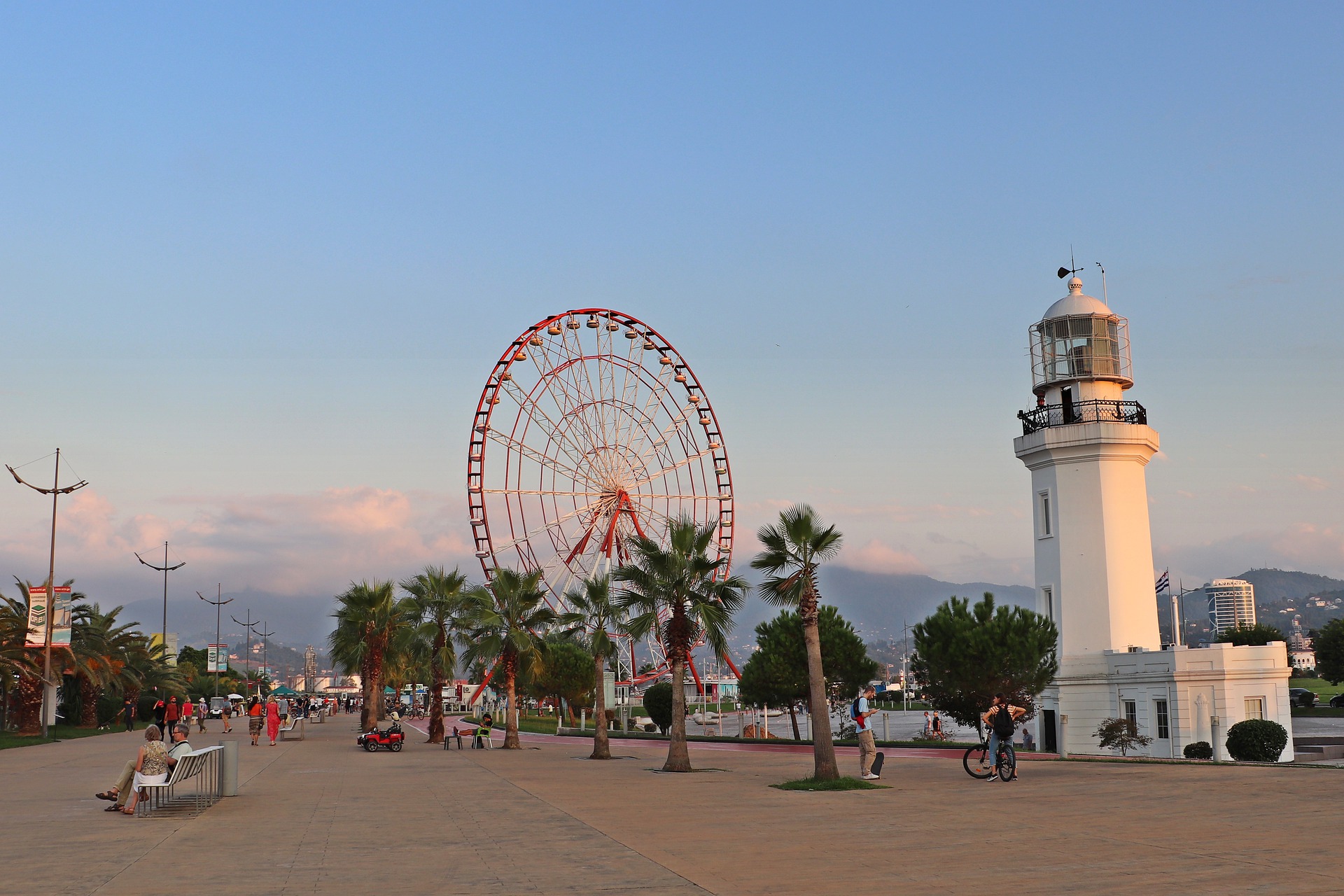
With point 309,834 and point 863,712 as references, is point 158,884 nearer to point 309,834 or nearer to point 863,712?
point 309,834

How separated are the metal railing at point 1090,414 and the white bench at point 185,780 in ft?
81.8

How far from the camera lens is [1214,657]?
109 feet

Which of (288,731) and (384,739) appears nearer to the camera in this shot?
(384,739)

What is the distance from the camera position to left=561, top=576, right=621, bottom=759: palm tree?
3331 cm

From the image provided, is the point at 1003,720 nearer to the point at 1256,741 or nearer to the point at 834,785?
the point at 834,785

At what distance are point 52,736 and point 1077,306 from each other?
39463 millimetres

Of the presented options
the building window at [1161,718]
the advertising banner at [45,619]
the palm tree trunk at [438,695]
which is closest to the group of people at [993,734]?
the building window at [1161,718]

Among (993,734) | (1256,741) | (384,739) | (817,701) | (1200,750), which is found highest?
(817,701)

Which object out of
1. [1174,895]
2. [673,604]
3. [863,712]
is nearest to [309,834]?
[1174,895]

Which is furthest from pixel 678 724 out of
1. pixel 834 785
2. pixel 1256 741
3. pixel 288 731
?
pixel 288 731

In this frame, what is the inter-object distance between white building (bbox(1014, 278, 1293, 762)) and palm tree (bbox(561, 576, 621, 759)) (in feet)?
42.4

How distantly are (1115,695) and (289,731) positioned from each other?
109ft

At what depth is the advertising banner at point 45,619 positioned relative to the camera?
141ft

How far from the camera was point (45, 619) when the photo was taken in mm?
43125
